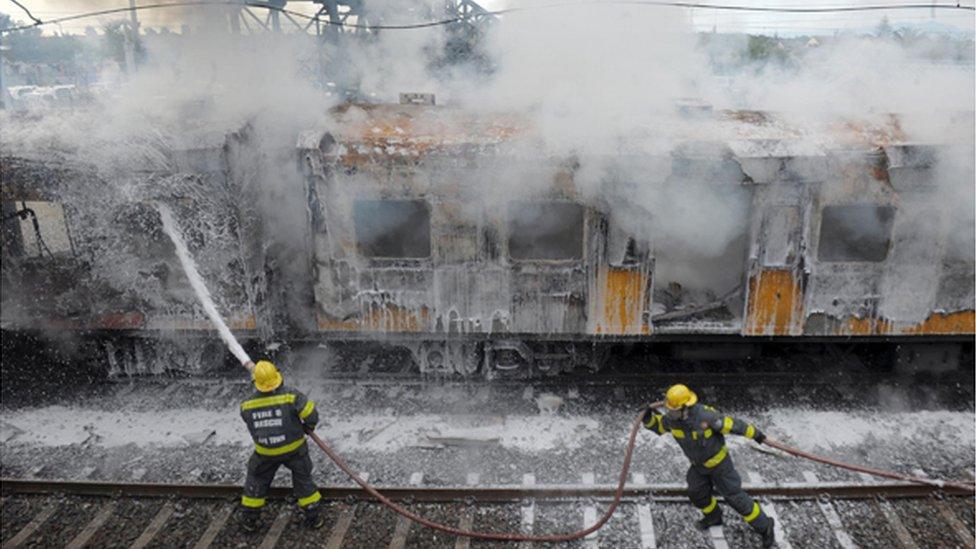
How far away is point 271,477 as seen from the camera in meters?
5.46

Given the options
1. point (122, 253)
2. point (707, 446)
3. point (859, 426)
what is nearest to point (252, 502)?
point (122, 253)

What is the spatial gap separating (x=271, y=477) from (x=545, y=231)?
3277 mm

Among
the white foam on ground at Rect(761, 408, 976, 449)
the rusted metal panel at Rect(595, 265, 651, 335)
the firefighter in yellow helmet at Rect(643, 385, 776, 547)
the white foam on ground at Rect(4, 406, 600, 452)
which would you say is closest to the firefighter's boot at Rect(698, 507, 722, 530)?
the firefighter in yellow helmet at Rect(643, 385, 776, 547)

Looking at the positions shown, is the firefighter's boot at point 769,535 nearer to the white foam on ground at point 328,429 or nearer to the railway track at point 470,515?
the railway track at point 470,515

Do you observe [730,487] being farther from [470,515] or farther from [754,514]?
[470,515]

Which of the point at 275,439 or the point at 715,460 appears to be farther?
the point at 275,439

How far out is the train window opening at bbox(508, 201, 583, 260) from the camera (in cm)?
669

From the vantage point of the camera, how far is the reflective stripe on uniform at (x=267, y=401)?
201 inches

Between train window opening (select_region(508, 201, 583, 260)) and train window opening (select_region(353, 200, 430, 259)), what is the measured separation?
0.86m

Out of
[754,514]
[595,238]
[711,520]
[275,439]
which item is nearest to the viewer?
[754,514]

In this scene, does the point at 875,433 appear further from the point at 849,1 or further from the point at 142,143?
the point at 142,143

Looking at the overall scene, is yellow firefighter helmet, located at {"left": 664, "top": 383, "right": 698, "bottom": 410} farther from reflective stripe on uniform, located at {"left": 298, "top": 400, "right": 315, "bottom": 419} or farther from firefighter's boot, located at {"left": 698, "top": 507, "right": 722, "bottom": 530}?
reflective stripe on uniform, located at {"left": 298, "top": 400, "right": 315, "bottom": 419}

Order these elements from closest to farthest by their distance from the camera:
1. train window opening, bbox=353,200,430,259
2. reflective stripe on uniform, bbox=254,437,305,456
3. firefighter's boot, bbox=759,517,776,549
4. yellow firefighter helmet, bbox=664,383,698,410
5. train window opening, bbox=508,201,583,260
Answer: yellow firefighter helmet, bbox=664,383,698,410 → firefighter's boot, bbox=759,517,776,549 → reflective stripe on uniform, bbox=254,437,305,456 → train window opening, bbox=508,201,583,260 → train window opening, bbox=353,200,430,259

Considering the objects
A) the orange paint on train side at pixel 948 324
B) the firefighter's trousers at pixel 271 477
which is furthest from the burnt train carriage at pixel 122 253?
the orange paint on train side at pixel 948 324
